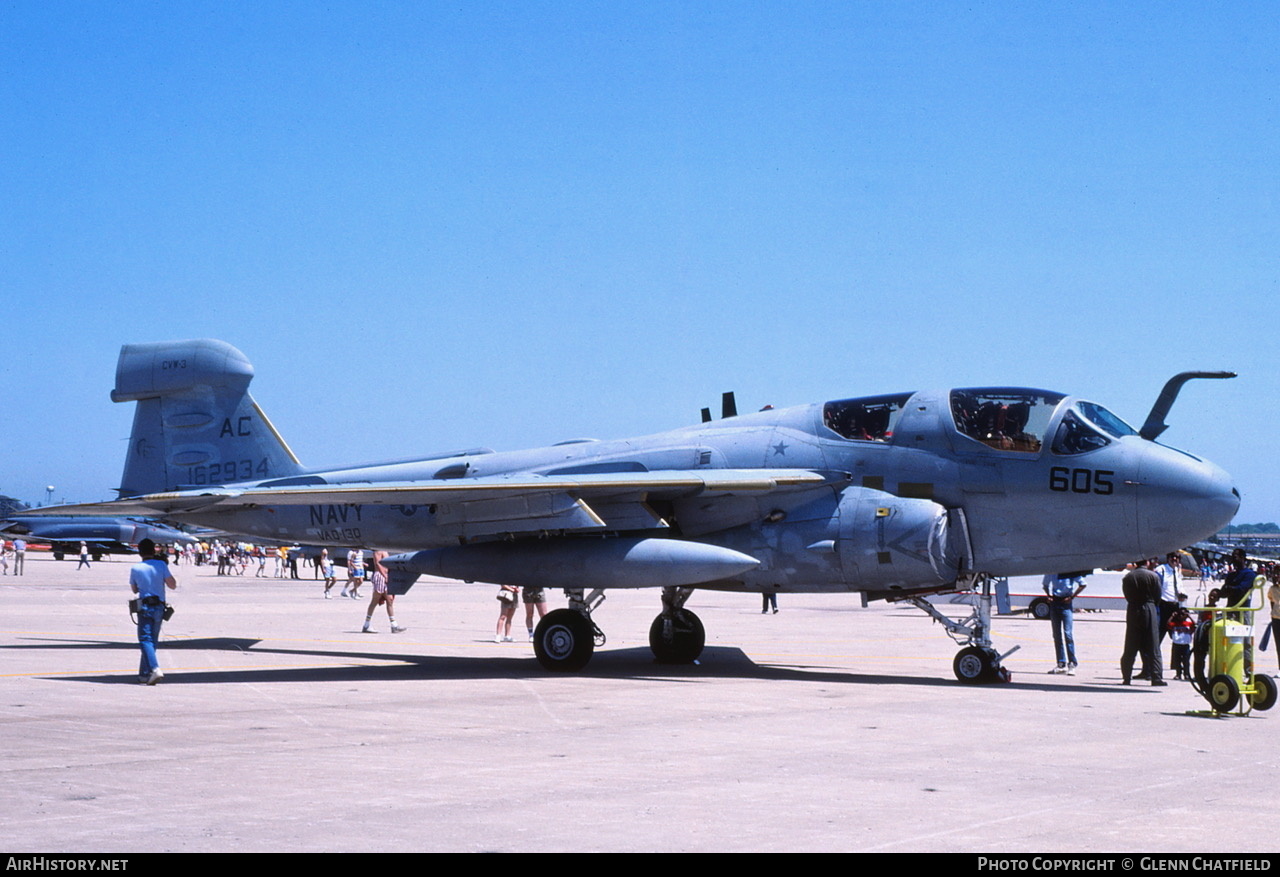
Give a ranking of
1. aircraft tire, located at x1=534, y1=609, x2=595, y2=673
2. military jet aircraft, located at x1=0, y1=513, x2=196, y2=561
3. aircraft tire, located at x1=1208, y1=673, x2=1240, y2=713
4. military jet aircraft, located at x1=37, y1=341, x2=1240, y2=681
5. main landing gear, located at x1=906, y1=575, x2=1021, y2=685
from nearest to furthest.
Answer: aircraft tire, located at x1=1208, y1=673, x2=1240, y2=713, military jet aircraft, located at x1=37, y1=341, x2=1240, y2=681, main landing gear, located at x1=906, y1=575, x2=1021, y2=685, aircraft tire, located at x1=534, y1=609, x2=595, y2=673, military jet aircraft, located at x1=0, y1=513, x2=196, y2=561

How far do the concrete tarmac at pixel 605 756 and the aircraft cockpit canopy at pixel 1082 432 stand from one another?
301cm

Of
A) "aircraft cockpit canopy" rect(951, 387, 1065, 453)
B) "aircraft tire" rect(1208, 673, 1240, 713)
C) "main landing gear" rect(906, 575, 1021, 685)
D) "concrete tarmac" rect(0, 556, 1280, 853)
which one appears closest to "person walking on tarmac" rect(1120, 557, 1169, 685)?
"concrete tarmac" rect(0, 556, 1280, 853)

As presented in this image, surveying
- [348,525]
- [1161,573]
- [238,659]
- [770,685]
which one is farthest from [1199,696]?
[238,659]

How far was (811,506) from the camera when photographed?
1656 centimetres

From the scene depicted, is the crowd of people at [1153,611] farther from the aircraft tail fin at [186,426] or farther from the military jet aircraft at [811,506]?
the aircraft tail fin at [186,426]

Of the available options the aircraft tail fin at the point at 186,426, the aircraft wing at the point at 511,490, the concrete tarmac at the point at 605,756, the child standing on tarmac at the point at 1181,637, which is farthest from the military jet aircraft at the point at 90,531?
the child standing on tarmac at the point at 1181,637

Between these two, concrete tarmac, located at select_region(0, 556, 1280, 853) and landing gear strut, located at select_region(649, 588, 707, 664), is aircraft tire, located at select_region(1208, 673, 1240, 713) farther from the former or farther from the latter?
landing gear strut, located at select_region(649, 588, 707, 664)

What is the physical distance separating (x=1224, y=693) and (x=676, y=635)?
7.85 m


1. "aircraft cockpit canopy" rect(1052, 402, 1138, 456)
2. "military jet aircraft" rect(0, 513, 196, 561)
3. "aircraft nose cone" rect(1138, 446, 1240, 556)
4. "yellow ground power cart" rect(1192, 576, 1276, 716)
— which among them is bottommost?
"military jet aircraft" rect(0, 513, 196, 561)

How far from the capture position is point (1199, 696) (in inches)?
600

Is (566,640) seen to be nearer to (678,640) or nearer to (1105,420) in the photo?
(678,640)

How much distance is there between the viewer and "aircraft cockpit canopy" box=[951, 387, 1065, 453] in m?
15.6

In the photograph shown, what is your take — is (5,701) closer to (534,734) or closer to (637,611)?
(534,734)

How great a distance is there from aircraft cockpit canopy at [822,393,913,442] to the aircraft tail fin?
954cm
